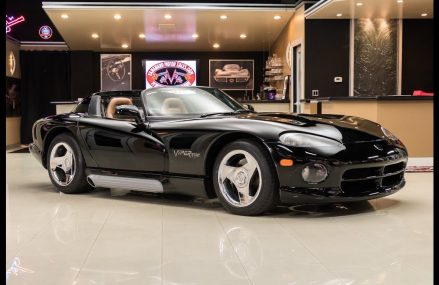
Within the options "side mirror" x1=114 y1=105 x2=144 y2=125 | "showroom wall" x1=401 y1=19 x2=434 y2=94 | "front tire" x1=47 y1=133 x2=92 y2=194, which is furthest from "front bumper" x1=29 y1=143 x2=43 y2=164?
"showroom wall" x1=401 y1=19 x2=434 y2=94

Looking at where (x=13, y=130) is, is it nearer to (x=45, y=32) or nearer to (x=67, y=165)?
(x=45, y=32)

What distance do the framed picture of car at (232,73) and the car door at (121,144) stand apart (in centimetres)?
1198

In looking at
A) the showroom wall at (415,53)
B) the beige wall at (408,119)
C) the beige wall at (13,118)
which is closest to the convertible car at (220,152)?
the beige wall at (408,119)

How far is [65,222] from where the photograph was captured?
384cm

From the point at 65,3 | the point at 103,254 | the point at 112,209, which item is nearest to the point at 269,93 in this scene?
the point at 65,3

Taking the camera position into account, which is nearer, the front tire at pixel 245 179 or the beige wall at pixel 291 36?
the front tire at pixel 245 179

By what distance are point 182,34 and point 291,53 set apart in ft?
9.77

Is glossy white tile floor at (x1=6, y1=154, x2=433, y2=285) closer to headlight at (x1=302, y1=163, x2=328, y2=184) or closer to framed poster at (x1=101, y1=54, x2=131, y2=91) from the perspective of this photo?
headlight at (x1=302, y1=163, x2=328, y2=184)

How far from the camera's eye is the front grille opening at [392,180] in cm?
402

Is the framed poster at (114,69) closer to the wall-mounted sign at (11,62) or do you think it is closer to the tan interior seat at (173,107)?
the wall-mounted sign at (11,62)

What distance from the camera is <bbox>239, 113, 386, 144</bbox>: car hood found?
3857 millimetres

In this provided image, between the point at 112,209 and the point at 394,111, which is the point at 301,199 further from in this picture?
the point at 394,111

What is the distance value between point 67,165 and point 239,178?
82.1 inches

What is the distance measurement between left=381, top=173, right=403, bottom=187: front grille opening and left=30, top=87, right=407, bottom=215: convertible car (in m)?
0.01
